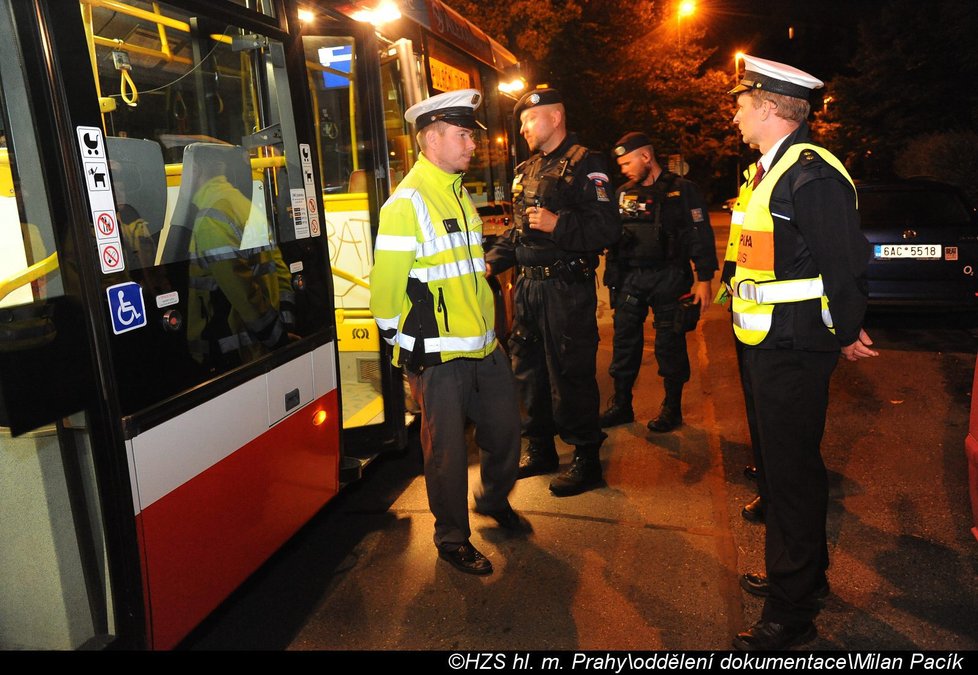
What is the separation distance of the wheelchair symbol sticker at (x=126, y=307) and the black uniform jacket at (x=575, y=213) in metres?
2.27

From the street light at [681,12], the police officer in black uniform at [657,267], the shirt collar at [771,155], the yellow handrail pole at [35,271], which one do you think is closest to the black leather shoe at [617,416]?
the police officer in black uniform at [657,267]

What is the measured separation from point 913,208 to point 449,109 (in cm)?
627

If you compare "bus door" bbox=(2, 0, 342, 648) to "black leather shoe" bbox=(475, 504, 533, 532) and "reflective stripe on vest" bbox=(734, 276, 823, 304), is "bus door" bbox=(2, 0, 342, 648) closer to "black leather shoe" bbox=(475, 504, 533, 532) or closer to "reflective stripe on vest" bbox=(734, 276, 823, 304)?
"black leather shoe" bbox=(475, 504, 533, 532)

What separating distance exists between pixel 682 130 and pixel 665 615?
2568 cm

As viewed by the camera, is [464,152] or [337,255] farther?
[337,255]

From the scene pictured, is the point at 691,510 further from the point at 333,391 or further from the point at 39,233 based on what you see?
the point at 39,233

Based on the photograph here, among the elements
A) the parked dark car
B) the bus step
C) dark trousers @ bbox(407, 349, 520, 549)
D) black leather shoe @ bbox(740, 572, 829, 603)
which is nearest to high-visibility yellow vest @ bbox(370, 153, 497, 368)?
dark trousers @ bbox(407, 349, 520, 549)

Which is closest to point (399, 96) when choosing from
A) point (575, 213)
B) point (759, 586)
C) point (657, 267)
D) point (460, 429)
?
point (575, 213)

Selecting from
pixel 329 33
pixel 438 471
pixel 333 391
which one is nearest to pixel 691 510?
pixel 438 471

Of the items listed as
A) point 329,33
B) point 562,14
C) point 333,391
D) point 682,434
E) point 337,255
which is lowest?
point 682,434

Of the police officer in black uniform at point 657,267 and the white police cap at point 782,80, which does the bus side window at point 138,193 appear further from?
the police officer in black uniform at point 657,267

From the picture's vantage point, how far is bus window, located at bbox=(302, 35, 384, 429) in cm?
459

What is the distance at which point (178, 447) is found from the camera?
240cm

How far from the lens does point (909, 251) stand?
736 centimetres
